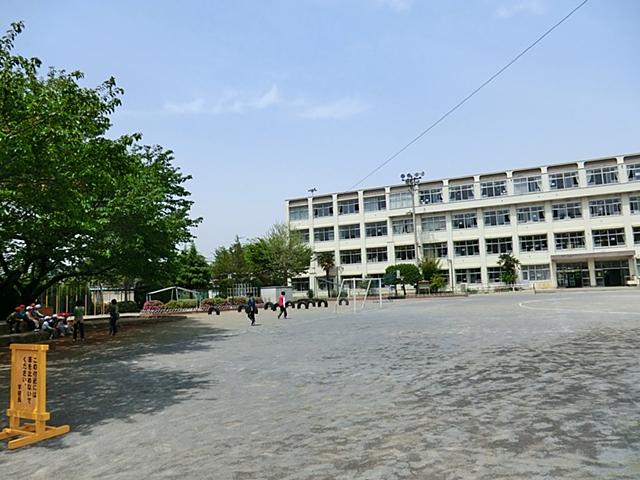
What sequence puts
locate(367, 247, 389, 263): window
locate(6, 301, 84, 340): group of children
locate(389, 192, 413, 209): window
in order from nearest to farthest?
locate(6, 301, 84, 340): group of children < locate(389, 192, 413, 209): window < locate(367, 247, 389, 263): window

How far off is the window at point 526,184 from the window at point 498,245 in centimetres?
573

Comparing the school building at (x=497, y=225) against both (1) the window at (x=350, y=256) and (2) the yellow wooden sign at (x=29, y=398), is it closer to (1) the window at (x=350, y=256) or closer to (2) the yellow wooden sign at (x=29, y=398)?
(1) the window at (x=350, y=256)

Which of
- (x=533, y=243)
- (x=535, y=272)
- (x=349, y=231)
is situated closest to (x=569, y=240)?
(x=533, y=243)

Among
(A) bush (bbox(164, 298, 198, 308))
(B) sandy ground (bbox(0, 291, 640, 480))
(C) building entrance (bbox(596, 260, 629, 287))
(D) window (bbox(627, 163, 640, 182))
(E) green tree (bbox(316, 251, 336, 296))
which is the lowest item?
(B) sandy ground (bbox(0, 291, 640, 480))

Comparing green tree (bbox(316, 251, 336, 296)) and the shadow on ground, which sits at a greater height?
green tree (bbox(316, 251, 336, 296))

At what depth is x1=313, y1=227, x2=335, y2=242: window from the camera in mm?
72812

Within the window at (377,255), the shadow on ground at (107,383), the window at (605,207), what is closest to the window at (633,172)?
the window at (605,207)

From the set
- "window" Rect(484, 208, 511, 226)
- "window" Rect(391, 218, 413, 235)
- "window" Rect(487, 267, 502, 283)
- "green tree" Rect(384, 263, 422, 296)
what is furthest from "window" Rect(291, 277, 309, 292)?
"window" Rect(484, 208, 511, 226)

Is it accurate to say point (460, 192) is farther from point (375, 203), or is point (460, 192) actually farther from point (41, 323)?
point (41, 323)

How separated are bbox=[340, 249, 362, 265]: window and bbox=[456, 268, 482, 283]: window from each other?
13.3 meters

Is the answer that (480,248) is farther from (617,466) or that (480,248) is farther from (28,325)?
(617,466)

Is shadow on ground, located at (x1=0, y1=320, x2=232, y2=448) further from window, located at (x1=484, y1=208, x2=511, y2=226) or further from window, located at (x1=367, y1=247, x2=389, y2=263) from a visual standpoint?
window, located at (x1=367, y1=247, x2=389, y2=263)

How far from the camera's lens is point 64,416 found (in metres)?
7.35

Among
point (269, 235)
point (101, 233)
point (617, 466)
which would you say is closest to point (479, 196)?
point (269, 235)
